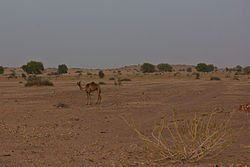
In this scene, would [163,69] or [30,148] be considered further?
[163,69]

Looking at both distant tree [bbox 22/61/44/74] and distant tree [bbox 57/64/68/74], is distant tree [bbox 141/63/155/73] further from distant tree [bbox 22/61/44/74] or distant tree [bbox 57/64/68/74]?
distant tree [bbox 22/61/44/74]

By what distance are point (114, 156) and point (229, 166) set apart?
2.40 m

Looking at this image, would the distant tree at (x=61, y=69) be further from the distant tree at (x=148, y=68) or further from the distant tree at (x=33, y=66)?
the distant tree at (x=148, y=68)

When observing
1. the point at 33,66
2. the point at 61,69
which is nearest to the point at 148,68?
the point at 61,69

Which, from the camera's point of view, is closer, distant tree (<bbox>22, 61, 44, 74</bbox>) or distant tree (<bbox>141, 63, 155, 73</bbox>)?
distant tree (<bbox>22, 61, 44, 74</bbox>)

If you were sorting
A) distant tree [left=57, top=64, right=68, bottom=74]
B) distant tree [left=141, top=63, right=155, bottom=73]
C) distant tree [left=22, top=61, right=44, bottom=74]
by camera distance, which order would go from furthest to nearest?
distant tree [left=57, top=64, right=68, bottom=74]
distant tree [left=141, top=63, right=155, bottom=73]
distant tree [left=22, top=61, right=44, bottom=74]

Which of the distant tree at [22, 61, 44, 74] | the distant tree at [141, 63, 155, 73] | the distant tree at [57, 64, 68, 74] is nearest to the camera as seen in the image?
the distant tree at [22, 61, 44, 74]

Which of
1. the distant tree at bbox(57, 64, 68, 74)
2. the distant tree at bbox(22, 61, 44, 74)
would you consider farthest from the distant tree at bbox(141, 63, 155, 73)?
the distant tree at bbox(22, 61, 44, 74)

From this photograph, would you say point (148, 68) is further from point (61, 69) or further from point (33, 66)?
point (33, 66)

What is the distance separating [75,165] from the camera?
19.1 ft

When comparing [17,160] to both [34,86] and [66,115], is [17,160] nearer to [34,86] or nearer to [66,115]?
[66,115]

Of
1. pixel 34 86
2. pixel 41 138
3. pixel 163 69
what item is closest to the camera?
pixel 41 138

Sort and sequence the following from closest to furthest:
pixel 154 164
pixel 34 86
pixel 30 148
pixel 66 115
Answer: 1. pixel 154 164
2. pixel 30 148
3. pixel 66 115
4. pixel 34 86

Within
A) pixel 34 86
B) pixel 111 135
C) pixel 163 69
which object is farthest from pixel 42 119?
pixel 163 69
